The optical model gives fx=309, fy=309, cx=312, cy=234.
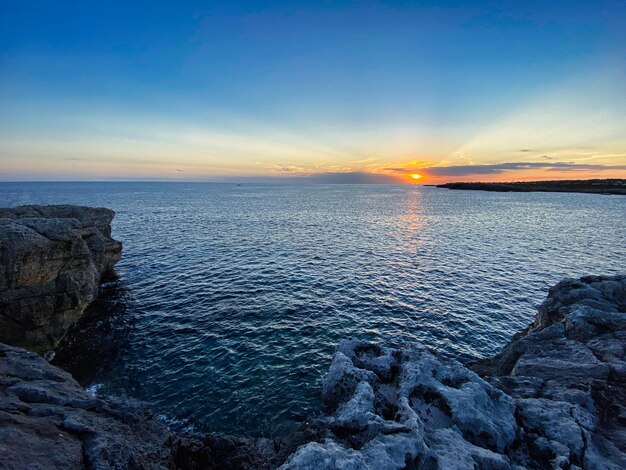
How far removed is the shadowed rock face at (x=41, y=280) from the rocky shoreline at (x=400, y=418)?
41.9ft

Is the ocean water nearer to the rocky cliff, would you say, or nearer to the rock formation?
the rock formation

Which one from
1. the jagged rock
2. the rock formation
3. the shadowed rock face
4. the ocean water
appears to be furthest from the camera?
the shadowed rock face

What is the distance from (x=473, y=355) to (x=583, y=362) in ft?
34.2

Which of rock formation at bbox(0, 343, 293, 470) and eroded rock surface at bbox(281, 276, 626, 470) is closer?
eroded rock surface at bbox(281, 276, 626, 470)

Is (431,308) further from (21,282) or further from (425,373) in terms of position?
(21,282)

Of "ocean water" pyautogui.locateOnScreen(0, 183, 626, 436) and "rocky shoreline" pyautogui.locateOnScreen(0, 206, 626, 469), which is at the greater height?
"rocky shoreline" pyautogui.locateOnScreen(0, 206, 626, 469)

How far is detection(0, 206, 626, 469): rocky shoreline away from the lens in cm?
898

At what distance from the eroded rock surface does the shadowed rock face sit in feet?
81.2

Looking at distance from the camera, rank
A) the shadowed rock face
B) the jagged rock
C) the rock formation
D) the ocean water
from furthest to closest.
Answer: the shadowed rock face
the ocean water
the rock formation
the jagged rock

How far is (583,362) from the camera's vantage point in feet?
46.7

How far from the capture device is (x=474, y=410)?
1060 centimetres

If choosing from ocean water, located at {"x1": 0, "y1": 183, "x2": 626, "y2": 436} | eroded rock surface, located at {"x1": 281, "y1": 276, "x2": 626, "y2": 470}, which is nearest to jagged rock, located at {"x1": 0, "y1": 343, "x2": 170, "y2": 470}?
eroded rock surface, located at {"x1": 281, "y1": 276, "x2": 626, "y2": 470}

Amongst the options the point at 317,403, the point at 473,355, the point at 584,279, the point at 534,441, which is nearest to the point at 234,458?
the point at 317,403

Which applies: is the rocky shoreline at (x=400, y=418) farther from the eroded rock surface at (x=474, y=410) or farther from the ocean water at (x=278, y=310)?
the ocean water at (x=278, y=310)
